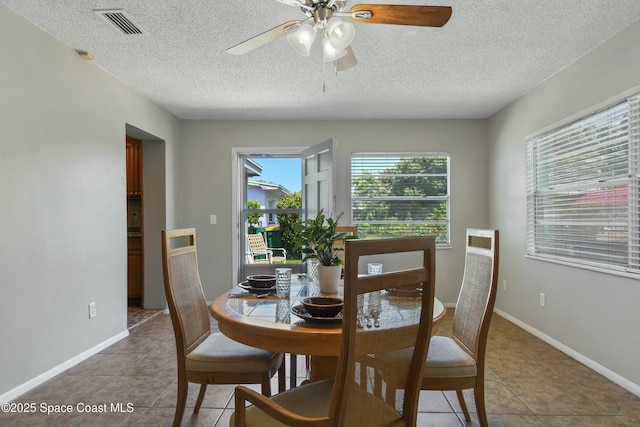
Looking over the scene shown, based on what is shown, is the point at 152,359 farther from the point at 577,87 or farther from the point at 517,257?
the point at 577,87

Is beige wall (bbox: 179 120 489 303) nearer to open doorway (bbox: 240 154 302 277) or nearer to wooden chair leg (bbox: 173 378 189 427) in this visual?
open doorway (bbox: 240 154 302 277)

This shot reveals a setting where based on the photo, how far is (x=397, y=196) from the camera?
15.8 ft

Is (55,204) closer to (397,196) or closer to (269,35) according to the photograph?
(269,35)

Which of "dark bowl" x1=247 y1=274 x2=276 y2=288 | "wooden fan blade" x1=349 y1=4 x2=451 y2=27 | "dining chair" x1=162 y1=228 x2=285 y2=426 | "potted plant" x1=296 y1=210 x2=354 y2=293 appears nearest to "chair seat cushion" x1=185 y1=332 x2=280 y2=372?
"dining chair" x1=162 y1=228 x2=285 y2=426

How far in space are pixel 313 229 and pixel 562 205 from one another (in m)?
2.60

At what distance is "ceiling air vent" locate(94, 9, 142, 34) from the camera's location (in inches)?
90.3

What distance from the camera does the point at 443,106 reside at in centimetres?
426

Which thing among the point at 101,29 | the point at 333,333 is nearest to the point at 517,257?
the point at 333,333

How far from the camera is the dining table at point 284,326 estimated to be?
4.22 feet

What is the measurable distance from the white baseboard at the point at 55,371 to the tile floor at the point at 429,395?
1.5 inches

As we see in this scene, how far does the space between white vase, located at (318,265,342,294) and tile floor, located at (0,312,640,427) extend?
0.94m

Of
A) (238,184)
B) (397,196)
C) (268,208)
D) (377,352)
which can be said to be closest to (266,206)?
(268,208)

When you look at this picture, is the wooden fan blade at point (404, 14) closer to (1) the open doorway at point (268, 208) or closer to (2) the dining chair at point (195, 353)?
Answer: (2) the dining chair at point (195, 353)

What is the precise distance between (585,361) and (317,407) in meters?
2.63
